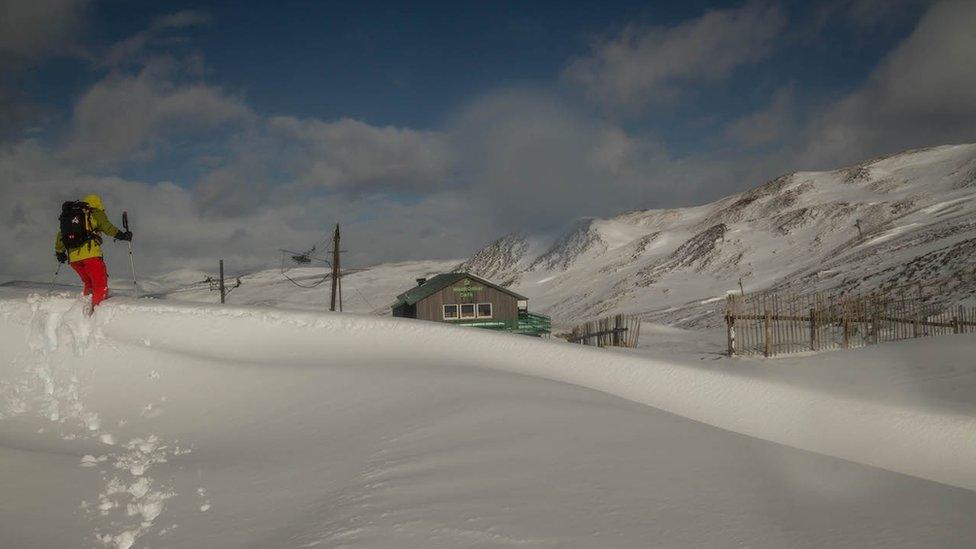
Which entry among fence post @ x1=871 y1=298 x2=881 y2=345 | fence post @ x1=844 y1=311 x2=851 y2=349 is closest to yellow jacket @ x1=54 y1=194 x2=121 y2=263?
fence post @ x1=844 y1=311 x2=851 y2=349

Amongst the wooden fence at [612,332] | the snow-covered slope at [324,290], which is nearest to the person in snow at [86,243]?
the wooden fence at [612,332]

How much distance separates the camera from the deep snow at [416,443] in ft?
8.41

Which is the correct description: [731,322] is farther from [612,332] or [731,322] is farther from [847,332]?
[612,332]

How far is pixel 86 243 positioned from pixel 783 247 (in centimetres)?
5514

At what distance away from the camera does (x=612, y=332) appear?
23875 mm

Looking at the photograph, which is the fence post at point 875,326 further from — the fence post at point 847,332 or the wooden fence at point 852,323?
the fence post at point 847,332

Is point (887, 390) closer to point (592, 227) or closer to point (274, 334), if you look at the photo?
point (274, 334)

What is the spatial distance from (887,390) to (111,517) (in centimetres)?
792

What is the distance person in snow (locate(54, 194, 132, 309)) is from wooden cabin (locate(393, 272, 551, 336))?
71.5 feet

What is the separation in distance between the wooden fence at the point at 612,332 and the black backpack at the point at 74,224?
18447 mm

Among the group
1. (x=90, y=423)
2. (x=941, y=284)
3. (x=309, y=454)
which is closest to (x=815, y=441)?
(x=309, y=454)

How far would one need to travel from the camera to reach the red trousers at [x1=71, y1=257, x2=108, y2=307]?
6742 millimetres

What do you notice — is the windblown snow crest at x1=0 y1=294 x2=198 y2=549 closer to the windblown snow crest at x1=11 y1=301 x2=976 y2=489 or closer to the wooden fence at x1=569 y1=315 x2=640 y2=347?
the windblown snow crest at x1=11 y1=301 x2=976 y2=489

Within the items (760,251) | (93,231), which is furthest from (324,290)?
(93,231)
